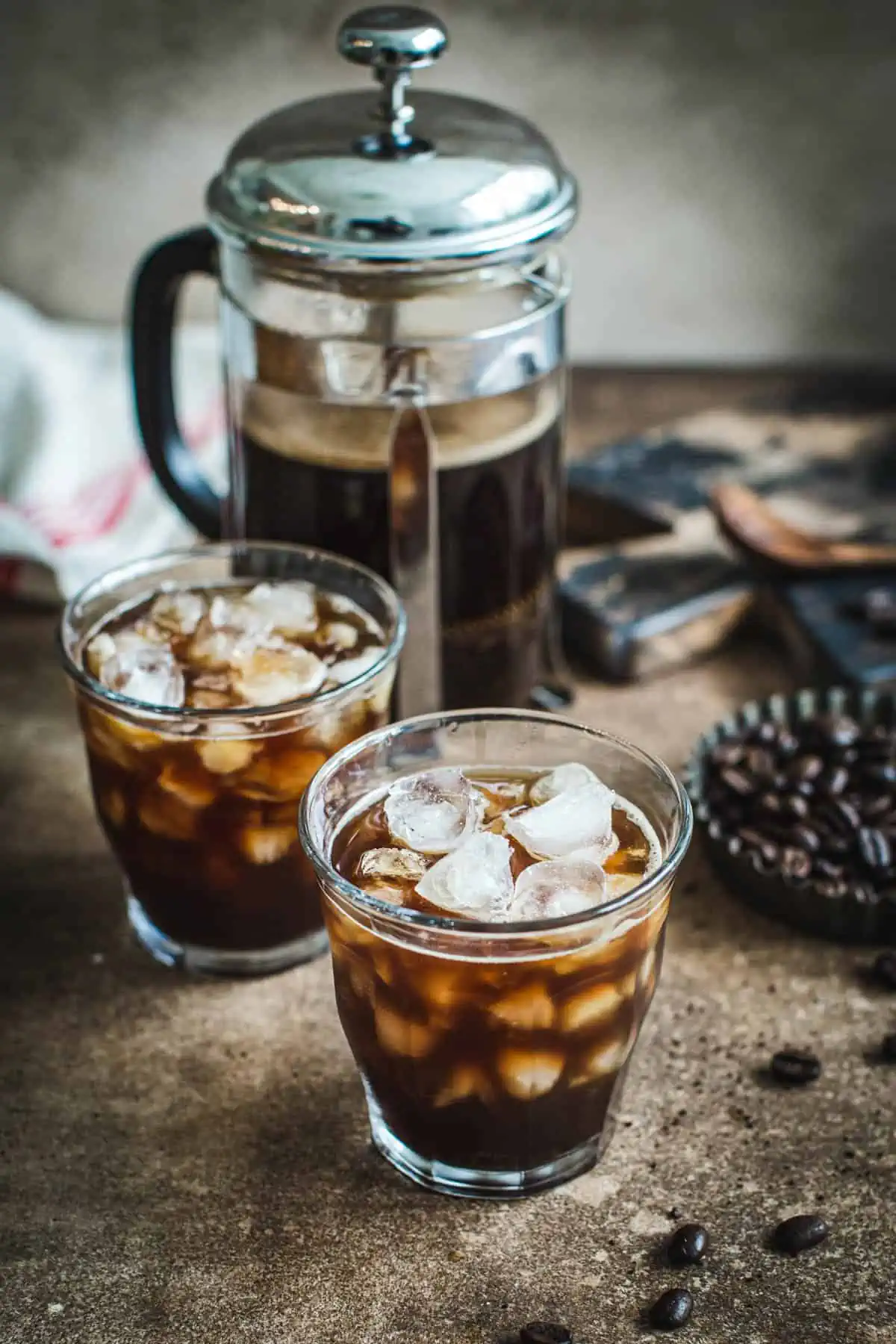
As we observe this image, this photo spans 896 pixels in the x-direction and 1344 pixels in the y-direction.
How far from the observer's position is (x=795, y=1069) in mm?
1193

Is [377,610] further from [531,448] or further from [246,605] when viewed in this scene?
[531,448]

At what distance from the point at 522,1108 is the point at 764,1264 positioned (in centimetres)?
19

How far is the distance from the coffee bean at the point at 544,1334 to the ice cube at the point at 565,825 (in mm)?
294

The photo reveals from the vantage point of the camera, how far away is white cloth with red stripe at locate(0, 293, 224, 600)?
1821 millimetres

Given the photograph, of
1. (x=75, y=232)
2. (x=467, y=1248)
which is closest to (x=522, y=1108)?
(x=467, y=1248)

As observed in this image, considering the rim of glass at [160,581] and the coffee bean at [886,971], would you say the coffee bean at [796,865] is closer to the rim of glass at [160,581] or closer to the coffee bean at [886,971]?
the coffee bean at [886,971]

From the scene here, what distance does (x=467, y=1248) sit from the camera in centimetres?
106

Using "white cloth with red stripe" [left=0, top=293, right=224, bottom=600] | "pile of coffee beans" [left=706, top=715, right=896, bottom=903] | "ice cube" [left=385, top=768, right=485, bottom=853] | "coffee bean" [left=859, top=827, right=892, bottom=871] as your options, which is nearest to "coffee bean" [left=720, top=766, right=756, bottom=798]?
"pile of coffee beans" [left=706, top=715, right=896, bottom=903]

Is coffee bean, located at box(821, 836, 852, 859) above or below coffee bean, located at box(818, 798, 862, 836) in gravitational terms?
below

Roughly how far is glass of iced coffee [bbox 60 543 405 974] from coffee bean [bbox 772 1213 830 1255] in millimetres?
446

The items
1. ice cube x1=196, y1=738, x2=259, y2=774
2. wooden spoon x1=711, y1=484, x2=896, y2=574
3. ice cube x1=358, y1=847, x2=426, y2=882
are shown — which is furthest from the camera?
wooden spoon x1=711, y1=484, x2=896, y2=574

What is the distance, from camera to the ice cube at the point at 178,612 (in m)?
1.32

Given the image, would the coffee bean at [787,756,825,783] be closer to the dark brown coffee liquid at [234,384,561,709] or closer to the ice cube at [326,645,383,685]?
the dark brown coffee liquid at [234,384,561,709]

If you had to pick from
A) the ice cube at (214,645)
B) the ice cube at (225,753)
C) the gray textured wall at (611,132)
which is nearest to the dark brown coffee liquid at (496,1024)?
the ice cube at (225,753)
